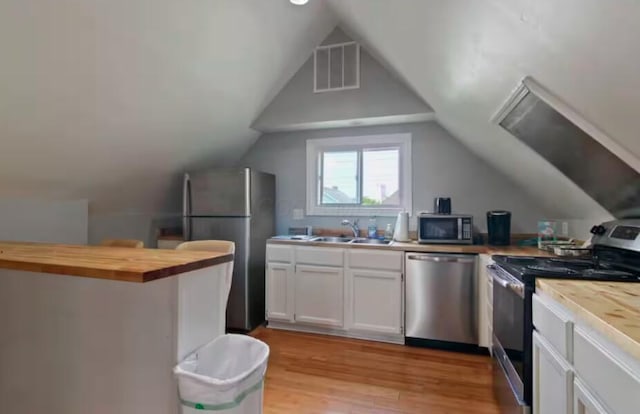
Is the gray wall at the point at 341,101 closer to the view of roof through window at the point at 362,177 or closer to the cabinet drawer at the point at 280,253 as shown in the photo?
the view of roof through window at the point at 362,177

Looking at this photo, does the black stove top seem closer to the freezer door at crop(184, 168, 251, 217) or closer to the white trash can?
the white trash can

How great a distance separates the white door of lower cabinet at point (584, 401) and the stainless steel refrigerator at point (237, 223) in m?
2.53

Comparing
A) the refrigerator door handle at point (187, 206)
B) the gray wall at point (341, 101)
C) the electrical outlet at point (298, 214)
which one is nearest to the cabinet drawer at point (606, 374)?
the gray wall at point (341, 101)

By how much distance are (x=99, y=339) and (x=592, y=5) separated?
6.48 feet

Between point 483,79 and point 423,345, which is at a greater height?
point 483,79

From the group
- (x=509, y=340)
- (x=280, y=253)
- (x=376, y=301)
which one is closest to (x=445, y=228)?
(x=376, y=301)

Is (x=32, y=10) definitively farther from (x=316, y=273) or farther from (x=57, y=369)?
(x=316, y=273)

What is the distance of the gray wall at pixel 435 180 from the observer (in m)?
3.00

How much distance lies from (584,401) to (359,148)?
2.87m

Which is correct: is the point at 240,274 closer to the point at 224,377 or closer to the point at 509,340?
the point at 224,377

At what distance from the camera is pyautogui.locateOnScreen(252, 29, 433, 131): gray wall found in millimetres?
2982

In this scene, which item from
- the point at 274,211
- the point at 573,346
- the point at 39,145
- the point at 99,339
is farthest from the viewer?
the point at 274,211

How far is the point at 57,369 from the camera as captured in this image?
1297 millimetres

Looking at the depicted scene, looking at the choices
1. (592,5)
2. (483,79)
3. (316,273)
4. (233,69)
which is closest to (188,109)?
(233,69)
